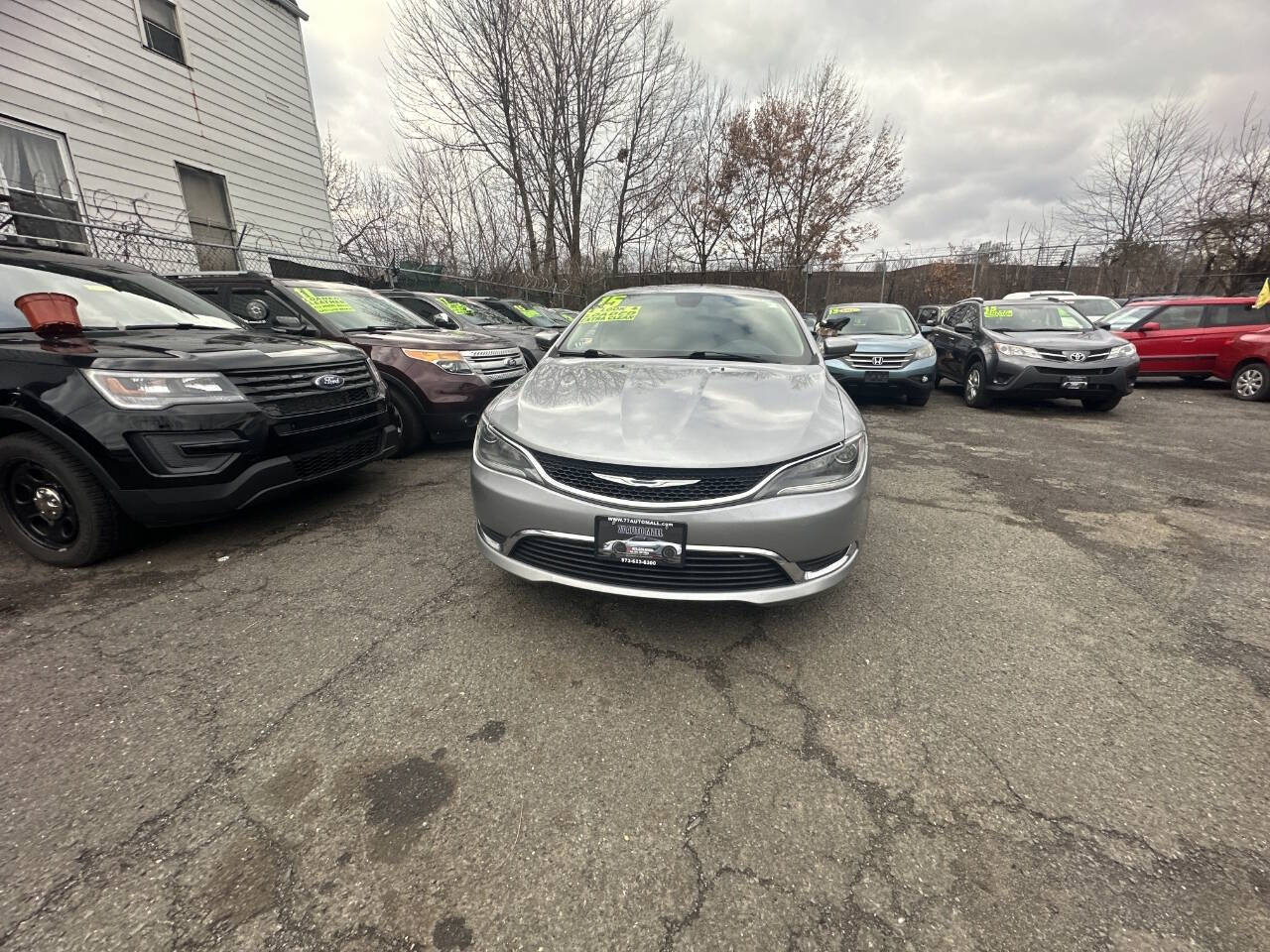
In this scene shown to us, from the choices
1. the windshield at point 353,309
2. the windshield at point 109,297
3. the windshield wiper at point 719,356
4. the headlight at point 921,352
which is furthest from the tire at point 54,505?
the headlight at point 921,352

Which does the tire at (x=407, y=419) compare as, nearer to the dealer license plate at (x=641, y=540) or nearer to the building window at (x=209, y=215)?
the dealer license plate at (x=641, y=540)

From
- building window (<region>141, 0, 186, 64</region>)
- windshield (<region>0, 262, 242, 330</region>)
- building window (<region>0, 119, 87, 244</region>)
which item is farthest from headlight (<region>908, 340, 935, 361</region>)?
building window (<region>141, 0, 186, 64</region>)

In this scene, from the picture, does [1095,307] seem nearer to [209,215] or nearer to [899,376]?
[899,376]

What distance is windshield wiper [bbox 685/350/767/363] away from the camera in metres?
3.12

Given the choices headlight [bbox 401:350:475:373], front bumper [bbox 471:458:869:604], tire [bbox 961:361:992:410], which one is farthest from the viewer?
tire [bbox 961:361:992:410]

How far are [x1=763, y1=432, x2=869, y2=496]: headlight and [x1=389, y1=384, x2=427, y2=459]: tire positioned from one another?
3.90 metres

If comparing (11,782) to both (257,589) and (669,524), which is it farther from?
(669,524)

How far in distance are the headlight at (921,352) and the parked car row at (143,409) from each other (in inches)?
275

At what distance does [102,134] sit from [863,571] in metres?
11.5

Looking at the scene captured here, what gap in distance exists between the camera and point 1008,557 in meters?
3.15

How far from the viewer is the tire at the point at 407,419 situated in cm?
493

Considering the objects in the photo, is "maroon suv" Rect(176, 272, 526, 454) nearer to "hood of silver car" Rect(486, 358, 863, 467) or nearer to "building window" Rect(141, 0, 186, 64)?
"hood of silver car" Rect(486, 358, 863, 467)

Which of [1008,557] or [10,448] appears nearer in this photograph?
[10,448]

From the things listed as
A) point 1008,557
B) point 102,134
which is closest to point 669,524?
point 1008,557
